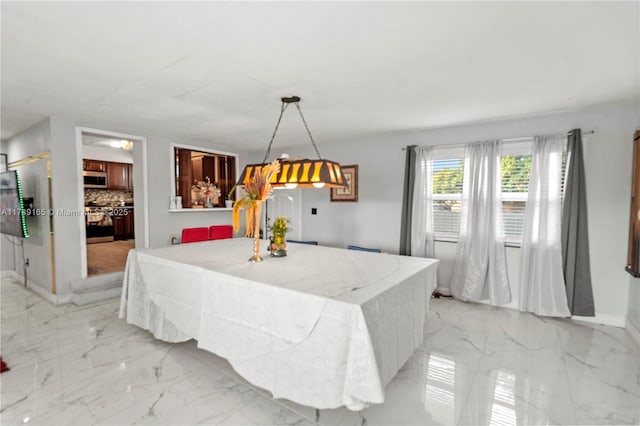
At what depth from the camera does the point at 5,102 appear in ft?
10.1

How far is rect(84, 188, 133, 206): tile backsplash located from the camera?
6.76 m

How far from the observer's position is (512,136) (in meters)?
3.65

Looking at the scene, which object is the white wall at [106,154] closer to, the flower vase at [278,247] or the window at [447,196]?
the flower vase at [278,247]

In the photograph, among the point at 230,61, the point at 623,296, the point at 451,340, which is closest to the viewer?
the point at 230,61

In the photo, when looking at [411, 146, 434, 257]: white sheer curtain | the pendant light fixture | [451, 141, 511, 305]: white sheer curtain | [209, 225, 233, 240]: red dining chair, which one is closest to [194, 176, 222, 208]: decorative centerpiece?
[209, 225, 233, 240]: red dining chair

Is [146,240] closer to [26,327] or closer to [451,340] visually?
[26,327]

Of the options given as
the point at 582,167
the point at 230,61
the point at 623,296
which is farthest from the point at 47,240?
the point at 623,296

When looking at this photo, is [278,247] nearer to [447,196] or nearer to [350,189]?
[350,189]

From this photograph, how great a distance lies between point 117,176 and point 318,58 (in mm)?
6995

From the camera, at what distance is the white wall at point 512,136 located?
10.3 feet

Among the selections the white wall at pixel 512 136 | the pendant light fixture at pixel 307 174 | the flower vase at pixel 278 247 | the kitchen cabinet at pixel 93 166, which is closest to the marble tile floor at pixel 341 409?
the white wall at pixel 512 136

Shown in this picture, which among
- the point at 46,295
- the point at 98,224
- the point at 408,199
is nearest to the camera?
the point at 46,295

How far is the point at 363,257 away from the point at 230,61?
73.0 inches

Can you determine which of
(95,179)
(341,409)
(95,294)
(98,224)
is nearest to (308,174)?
(341,409)
